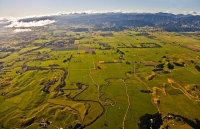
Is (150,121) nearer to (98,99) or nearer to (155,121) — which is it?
(155,121)

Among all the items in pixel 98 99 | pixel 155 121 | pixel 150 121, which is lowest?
pixel 98 99

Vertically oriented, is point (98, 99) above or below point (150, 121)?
below

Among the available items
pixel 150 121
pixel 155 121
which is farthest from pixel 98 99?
pixel 155 121

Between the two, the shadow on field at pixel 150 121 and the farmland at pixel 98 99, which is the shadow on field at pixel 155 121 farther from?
the farmland at pixel 98 99

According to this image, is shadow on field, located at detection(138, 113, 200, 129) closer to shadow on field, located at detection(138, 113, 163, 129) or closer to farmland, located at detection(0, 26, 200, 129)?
shadow on field, located at detection(138, 113, 163, 129)

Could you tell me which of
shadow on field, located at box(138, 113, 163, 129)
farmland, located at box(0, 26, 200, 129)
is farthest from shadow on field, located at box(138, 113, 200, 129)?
farmland, located at box(0, 26, 200, 129)

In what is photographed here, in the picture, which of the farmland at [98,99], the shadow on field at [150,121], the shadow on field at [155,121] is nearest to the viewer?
the shadow on field at [150,121]

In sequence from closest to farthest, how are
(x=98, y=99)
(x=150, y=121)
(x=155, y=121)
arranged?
(x=150, y=121) → (x=155, y=121) → (x=98, y=99)

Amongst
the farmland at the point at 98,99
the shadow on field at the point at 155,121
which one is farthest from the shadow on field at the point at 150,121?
the farmland at the point at 98,99

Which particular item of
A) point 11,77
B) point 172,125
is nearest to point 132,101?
point 172,125

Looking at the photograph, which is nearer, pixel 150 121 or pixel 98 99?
pixel 150 121

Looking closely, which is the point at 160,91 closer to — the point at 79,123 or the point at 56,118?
the point at 79,123
